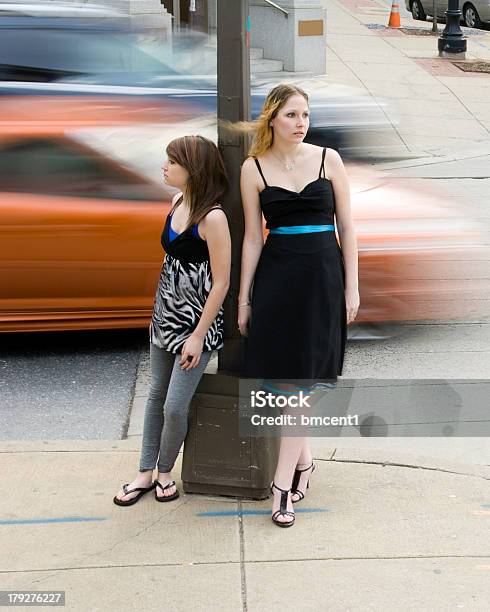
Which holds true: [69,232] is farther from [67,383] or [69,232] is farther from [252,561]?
[252,561]

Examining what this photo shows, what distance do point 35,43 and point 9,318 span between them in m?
2.09

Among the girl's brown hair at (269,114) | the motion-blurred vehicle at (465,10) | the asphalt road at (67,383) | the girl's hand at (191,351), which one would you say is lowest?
the motion-blurred vehicle at (465,10)

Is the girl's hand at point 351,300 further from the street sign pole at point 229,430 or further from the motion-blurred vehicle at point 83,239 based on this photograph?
the motion-blurred vehicle at point 83,239

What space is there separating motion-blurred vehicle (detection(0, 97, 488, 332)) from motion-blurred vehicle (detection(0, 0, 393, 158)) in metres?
0.38

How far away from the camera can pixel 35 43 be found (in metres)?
7.70

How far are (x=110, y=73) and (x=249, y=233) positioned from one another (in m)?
3.41

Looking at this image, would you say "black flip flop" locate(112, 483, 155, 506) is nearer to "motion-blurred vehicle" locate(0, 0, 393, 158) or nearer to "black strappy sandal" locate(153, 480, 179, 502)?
"black strappy sandal" locate(153, 480, 179, 502)

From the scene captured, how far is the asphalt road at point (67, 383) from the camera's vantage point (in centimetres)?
598

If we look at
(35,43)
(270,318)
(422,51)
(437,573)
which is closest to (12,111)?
(35,43)

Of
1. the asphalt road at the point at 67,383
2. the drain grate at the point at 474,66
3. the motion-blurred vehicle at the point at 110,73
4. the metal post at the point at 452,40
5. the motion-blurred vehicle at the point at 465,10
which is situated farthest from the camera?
the motion-blurred vehicle at the point at 465,10

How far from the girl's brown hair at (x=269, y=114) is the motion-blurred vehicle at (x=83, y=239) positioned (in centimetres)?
224

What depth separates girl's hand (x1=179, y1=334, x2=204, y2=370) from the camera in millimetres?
4586

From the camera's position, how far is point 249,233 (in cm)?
459

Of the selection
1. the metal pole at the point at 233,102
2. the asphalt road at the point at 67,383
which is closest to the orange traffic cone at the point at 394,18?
the asphalt road at the point at 67,383
